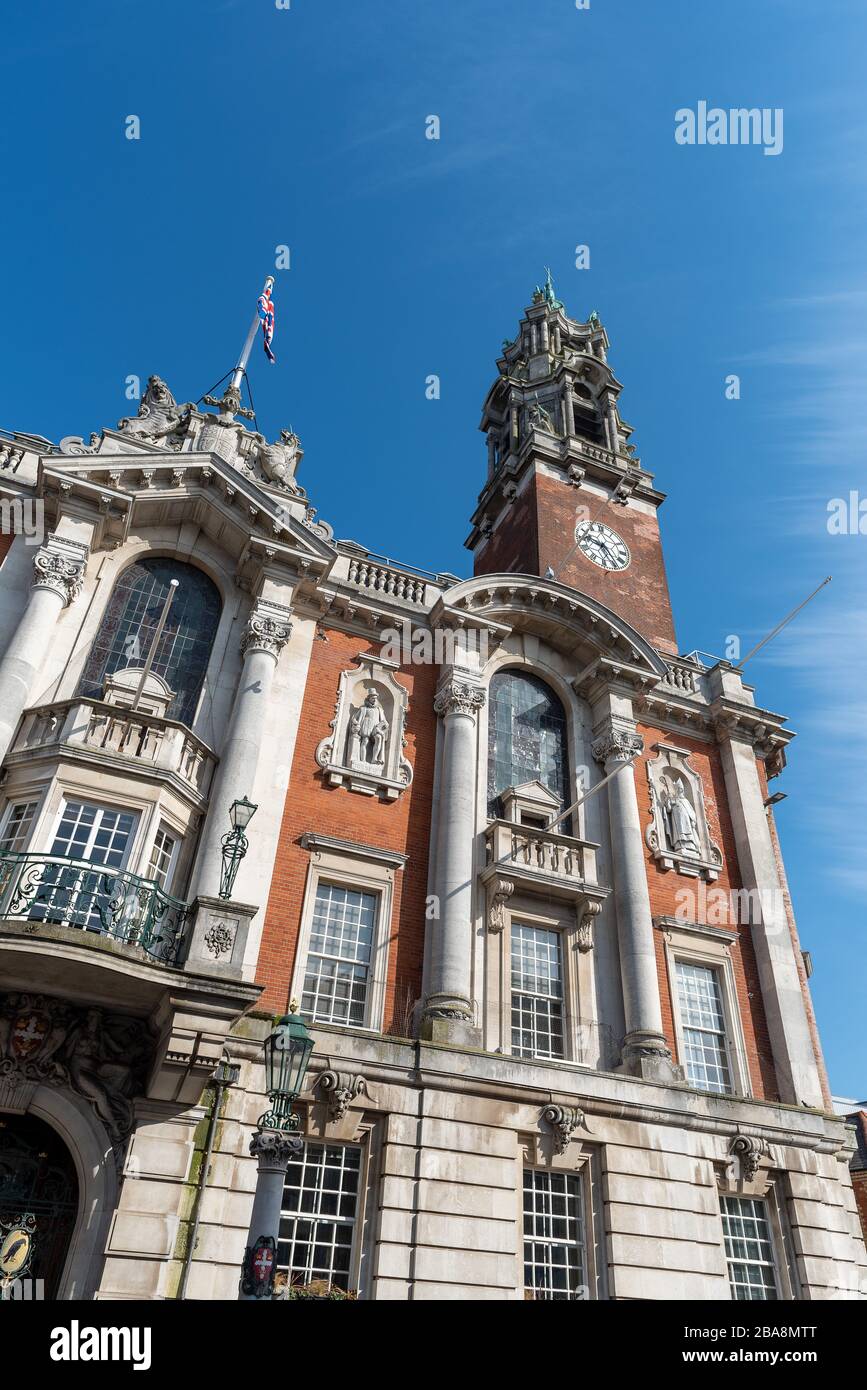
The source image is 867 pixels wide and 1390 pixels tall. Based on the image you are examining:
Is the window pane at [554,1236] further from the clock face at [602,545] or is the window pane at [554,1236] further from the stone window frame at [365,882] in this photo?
the clock face at [602,545]

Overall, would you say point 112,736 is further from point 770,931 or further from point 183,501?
point 770,931

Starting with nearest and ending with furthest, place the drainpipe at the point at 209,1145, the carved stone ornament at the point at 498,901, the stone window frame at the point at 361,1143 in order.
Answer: the drainpipe at the point at 209,1145 < the stone window frame at the point at 361,1143 < the carved stone ornament at the point at 498,901

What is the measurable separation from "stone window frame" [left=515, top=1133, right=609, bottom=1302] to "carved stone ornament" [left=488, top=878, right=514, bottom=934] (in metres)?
3.78

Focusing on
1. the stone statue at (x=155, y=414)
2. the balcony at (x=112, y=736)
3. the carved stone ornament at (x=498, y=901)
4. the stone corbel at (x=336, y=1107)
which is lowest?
the stone corbel at (x=336, y=1107)

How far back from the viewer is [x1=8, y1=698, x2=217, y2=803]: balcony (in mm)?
15695

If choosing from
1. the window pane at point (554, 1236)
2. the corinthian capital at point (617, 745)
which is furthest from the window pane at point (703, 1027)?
the corinthian capital at point (617, 745)

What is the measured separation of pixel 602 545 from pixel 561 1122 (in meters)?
19.3

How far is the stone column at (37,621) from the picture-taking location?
15.8 metres

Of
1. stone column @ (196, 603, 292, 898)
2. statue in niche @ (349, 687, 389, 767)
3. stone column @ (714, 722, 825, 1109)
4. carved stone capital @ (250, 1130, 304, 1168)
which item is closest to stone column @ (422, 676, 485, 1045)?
statue in niche @ (349, 687, 389, 767)

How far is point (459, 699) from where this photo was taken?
20.2m

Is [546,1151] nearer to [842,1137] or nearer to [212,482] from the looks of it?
[842,1137]

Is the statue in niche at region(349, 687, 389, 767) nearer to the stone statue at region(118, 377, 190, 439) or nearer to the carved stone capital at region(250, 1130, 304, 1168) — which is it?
the stone statue at region(118, 377, 190, 439)

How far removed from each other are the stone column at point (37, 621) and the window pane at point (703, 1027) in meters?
14.1

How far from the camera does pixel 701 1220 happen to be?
15969 millimetres
